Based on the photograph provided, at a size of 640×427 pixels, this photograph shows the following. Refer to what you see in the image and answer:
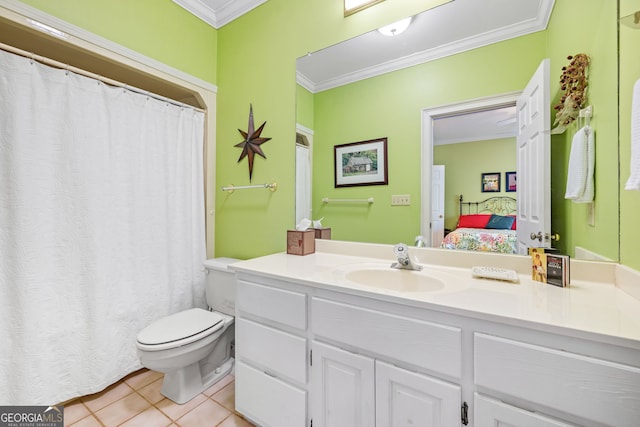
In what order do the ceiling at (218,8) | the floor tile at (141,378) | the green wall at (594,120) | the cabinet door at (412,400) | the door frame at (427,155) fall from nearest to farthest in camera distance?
the cabinet door at (412,400)
the green wall at (594,120)
the door frame at (427,155)
the floor tile at (141,378)
the ceiling at (218,8)

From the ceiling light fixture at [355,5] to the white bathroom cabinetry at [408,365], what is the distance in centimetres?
155

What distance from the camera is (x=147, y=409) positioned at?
1.42 m

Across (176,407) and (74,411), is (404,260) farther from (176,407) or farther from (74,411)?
(74,411)

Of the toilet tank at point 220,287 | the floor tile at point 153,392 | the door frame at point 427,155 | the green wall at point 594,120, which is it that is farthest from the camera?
the toilet tank at point 220,287

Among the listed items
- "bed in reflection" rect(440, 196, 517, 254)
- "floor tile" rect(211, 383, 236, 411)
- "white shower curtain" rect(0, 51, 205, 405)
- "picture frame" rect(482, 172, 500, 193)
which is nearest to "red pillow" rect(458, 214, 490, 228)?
"bed in reflection" rect(440, 196, 517, 254)

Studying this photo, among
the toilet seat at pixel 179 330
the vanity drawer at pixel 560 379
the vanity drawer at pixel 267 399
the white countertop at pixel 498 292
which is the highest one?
the white countertop at pixel 498 292

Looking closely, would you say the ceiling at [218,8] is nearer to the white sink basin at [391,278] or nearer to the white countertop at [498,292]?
the white countertop at [498,292]

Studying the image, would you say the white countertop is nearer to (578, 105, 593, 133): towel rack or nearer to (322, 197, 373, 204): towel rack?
(322, 197, 373, 204): towel rack

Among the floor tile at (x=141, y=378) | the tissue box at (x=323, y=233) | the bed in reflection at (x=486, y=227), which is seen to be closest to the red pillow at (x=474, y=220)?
the bed in reflection at (x=486, y=227)

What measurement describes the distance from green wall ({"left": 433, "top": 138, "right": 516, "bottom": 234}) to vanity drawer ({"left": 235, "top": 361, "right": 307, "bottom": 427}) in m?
1.07

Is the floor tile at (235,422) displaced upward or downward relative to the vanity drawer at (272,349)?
downward

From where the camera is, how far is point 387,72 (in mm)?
1428

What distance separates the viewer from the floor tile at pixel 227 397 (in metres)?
1.45

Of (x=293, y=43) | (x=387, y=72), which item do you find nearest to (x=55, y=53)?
(x=293, y=43)
